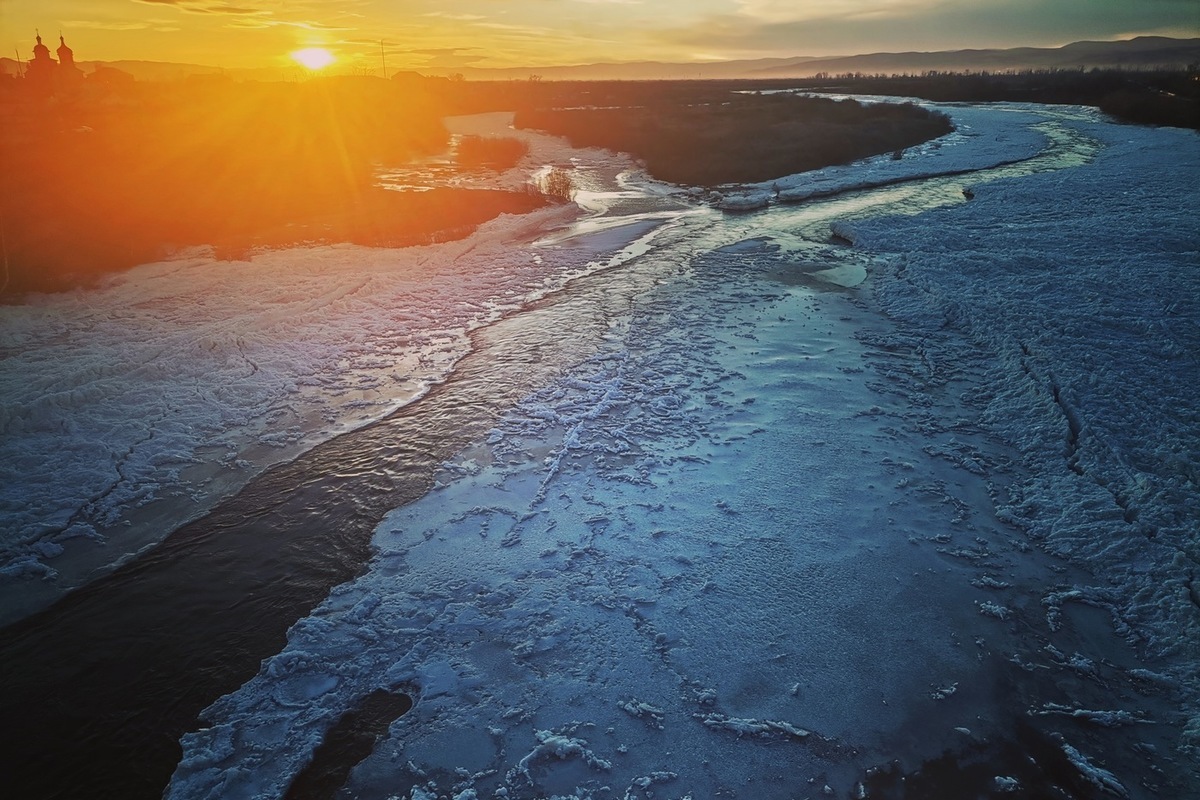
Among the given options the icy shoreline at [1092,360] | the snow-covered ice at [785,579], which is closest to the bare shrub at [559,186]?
the icy shoreline at [1092,360]

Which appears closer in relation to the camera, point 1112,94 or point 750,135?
point 750,135

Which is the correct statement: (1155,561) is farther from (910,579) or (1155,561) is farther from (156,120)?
(156,120)

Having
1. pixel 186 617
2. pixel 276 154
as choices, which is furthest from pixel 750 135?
pixel 186 617

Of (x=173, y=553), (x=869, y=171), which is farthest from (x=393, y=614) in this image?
(x=869, y=171)

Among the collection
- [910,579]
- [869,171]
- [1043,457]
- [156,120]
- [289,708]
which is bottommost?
[289,708]

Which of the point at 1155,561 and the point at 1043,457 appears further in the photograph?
the point at 1043,457

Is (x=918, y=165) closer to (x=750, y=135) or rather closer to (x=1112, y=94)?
(x=750, y=135)

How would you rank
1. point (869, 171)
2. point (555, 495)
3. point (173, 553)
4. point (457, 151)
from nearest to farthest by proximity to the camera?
1. point (173, 553)
2. point (555, 495)
3. point (869, 171)
4. point (457, 151)

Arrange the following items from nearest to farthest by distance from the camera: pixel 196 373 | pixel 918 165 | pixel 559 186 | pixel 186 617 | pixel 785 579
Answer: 1. pixel 186 617
2. pixel 785 579
3. pixel 196 373
4. pixel 559 186
5. pixel 918 165
